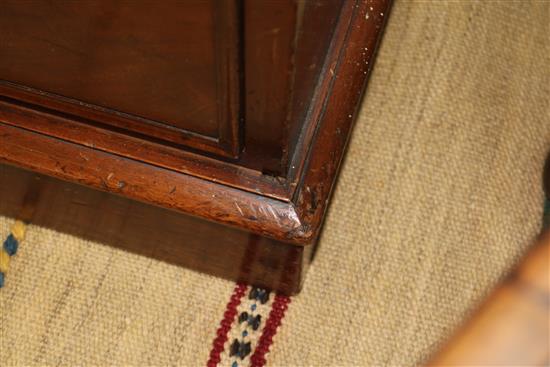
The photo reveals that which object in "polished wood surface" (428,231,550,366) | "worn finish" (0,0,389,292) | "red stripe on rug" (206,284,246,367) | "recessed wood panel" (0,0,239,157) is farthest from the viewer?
"red stripe on rug" (206,284,246,367)

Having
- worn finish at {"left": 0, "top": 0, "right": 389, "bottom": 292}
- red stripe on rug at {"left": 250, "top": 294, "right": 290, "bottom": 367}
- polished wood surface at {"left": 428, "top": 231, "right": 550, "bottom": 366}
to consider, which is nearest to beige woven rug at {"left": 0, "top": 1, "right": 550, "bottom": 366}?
red stripe on rug at {"left": 250, "top": 294, "right": 290, "bottom": 367}

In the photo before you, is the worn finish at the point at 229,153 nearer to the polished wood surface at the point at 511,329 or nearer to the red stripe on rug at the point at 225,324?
the red stripe on rug at the point at 225,324

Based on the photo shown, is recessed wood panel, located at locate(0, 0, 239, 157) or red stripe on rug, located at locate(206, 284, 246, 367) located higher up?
recessed wood panel, located at locate(0, 0, 239, 157)

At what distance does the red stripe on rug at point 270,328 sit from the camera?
2.61ft

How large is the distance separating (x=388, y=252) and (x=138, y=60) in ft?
1.34

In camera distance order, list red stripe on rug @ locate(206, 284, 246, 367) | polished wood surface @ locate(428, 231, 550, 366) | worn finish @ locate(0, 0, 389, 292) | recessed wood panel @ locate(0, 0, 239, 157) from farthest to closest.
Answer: red stripe on rug @ locate(206, 284, 246, 367) → worn finish @ locate(0, 0, 389, 292) → recessed wood panel @ locate(0, 0, 239, 157) → polished wood surface @ locate(428, 231, 550, 366)

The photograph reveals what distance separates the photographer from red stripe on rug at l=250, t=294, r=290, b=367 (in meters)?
0.80

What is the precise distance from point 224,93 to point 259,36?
0.24 ft

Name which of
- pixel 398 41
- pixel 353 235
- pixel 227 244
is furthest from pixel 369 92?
pixel 227 244

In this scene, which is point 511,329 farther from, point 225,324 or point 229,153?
point 225,324

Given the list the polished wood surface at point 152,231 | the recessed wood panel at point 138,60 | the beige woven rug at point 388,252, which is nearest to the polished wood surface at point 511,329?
the recessed wood panel at point 138,60

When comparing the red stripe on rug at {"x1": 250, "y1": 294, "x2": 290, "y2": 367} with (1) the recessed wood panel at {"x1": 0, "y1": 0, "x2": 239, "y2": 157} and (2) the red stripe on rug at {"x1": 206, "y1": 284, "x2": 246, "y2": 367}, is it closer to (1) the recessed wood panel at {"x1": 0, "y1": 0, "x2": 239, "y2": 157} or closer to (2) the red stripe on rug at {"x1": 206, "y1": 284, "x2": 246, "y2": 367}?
(2) the red stripe on rug at {"x1": 206, "y1": 284, "x2": 246, "y2": 367}

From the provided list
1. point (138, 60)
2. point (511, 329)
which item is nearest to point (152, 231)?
point (138, 60)

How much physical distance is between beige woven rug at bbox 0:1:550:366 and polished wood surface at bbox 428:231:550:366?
578 millimetres
